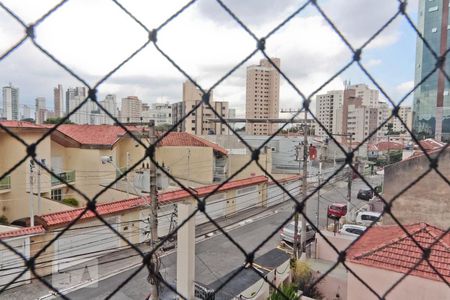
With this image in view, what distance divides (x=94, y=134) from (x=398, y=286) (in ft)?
26.6

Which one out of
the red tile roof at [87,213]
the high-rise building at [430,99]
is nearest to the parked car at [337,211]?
the high-rise building at [430,99]

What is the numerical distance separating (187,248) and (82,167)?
611 cm

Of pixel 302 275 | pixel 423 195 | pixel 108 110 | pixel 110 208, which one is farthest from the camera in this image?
pixel 110 208

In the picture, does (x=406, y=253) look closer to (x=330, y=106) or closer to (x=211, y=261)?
(x=211, y=261)

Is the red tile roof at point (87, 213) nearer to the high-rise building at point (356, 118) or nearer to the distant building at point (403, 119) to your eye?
the distant building at point (403, 119)

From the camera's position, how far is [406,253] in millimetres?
3340

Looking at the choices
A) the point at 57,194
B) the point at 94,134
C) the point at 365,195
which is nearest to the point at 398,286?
the point at 57,194

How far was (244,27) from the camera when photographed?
767mm

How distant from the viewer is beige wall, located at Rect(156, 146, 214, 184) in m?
10.0

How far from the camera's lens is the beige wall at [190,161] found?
10.0 metres

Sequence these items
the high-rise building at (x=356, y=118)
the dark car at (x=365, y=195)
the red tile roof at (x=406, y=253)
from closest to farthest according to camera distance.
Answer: the red tile roof at (x=406, y=253)
the dark car at (x=365, y=195)
the high-rise building at (x=356, y=118)

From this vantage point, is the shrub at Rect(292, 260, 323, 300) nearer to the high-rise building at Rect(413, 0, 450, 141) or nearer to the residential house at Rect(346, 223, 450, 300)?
the residential house at Rect(346, 223, 450, 300)

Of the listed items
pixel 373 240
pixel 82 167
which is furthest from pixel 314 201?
pixel 373 240

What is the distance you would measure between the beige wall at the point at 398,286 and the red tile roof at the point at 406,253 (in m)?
0.04
